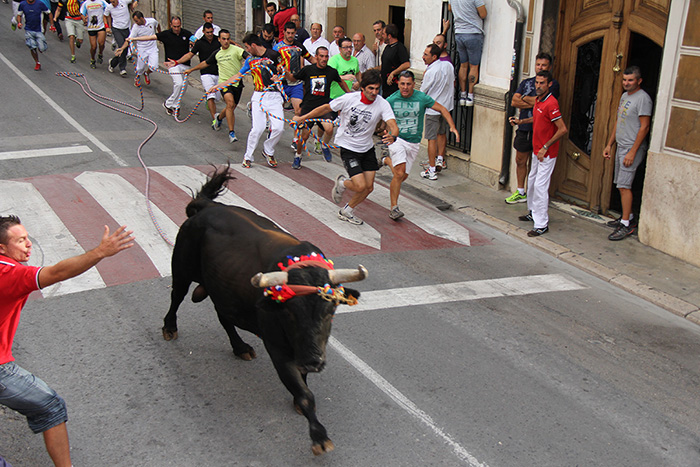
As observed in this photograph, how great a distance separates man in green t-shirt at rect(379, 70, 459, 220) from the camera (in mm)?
9703

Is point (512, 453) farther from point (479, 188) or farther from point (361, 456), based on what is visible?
point (479, 188)

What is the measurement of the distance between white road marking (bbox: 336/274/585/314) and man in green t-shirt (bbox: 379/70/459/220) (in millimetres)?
2300

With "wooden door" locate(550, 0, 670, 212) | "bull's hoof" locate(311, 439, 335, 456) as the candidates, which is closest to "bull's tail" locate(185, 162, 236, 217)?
"bull's hoof" locate(311, 439, 335, 456)

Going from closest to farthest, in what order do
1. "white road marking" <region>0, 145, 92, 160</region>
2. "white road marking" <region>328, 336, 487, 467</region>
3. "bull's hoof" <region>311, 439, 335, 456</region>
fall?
"bull's hoof" <region>311, 439, 335, 456</region>
"white road marking" <region>328, 336, 487, 467</region>
"white road marking" <region>0, 145, 92, 160</region>

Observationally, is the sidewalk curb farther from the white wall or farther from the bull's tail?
the bull's tail

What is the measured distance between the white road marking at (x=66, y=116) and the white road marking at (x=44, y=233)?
1961 mm

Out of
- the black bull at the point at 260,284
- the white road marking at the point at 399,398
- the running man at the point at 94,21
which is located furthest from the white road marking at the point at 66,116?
the white road marking at the point at 399,398

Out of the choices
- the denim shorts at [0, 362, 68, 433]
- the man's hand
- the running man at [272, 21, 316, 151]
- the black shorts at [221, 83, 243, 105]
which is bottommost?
the denim shorts at [0, 362, 68, 433]

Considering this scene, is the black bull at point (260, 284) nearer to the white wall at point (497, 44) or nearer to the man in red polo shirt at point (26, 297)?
the man in red polo shirt at point (26, 297)

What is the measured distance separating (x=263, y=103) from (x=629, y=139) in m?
5.92

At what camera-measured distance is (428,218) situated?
10.1 meters

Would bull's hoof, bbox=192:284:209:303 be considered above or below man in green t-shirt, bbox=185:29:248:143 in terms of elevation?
below

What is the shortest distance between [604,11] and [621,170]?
7.70 feet

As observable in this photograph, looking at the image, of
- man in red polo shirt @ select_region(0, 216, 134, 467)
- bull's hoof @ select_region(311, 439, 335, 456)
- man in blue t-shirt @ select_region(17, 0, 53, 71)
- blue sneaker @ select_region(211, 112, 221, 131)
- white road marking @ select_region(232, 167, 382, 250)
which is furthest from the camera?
man in blue t-shirt @ select_region(17, 0, 53, 71)
